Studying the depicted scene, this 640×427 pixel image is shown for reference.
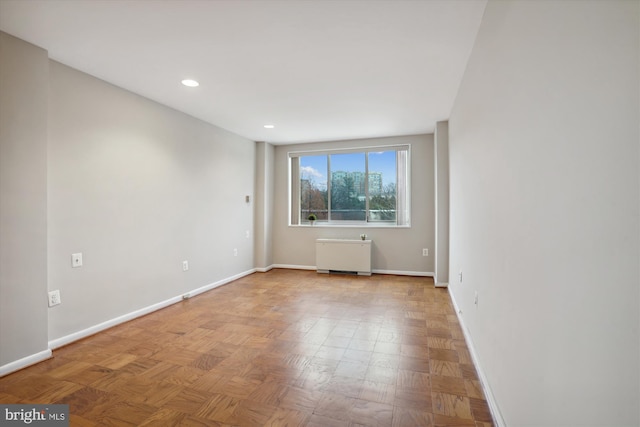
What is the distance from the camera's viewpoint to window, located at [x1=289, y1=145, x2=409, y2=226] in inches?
228

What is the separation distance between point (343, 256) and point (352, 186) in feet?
4.35

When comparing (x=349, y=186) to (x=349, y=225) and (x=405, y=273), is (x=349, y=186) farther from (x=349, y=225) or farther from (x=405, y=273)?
(x=405, y=273)

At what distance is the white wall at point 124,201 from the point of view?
2.76 m

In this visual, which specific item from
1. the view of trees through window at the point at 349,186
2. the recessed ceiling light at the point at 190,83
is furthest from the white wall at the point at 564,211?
the view of trees through window at the point at 349,186

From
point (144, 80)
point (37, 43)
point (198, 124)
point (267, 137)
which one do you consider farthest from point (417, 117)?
point (37, 43)

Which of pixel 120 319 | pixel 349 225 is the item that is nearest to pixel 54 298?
pixel 120 319

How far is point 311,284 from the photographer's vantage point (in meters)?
4.96

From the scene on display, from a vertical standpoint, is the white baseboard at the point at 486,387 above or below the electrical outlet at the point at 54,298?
below

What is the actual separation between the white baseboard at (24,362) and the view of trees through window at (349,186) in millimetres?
4355

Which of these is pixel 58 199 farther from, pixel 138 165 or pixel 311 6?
pixel 311 6

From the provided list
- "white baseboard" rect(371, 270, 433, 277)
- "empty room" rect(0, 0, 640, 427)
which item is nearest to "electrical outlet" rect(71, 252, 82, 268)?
"empty room" rect(0, 0, 640, 427)

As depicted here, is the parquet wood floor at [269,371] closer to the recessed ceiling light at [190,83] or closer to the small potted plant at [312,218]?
the recessed ceiling light at [190,83]

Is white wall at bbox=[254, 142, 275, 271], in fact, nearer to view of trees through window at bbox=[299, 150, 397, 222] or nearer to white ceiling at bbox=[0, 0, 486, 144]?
view of trees through window at bbox=[299, 150, 397, 222]

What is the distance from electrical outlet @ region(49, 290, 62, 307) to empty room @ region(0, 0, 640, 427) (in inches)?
0.4
